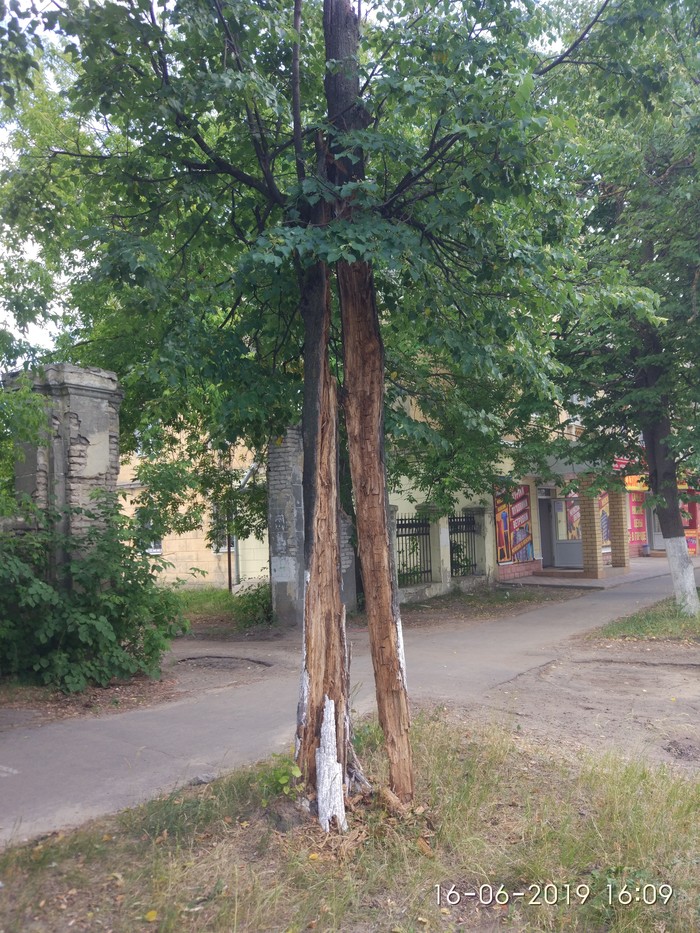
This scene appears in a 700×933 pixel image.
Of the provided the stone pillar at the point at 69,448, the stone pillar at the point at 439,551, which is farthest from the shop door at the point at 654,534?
the stone pillar at the point at 69,448

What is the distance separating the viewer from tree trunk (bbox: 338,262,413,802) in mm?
4789

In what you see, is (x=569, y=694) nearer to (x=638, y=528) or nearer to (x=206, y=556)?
(x=206, y=556)

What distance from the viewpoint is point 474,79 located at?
18.5ft

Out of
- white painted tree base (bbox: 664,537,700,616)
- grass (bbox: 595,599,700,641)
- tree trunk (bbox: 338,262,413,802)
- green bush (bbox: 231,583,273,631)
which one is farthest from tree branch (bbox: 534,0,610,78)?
green bush (bbox: 231,583,273,631)

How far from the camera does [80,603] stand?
848 centimetres

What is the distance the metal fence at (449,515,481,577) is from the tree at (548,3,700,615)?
6197mm

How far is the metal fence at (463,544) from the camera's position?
763 inches

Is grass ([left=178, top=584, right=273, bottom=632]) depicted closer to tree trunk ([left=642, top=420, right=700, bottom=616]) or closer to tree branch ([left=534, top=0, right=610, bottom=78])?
tree trunk ([left=642, top=420, right=700, bottom=616])

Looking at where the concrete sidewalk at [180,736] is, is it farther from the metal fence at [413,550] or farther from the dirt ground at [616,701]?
the metal fence at [413,550]

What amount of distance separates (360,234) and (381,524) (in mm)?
1868

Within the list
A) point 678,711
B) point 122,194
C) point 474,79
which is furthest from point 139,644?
point 474,79

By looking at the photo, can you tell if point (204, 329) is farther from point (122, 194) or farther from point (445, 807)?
point (445, 807)

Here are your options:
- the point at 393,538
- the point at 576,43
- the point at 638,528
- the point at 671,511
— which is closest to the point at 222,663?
the point at 393,538

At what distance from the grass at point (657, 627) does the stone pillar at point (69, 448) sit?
26.0ft
